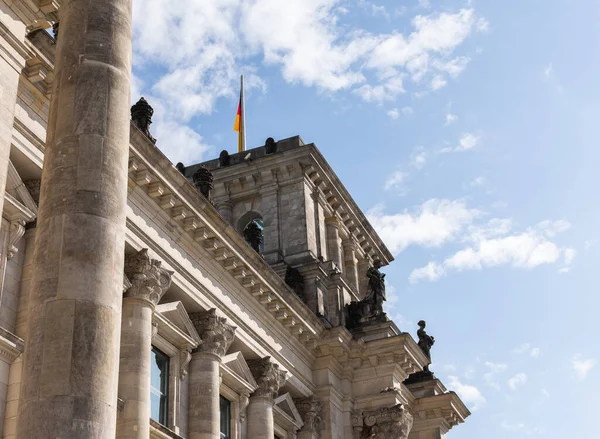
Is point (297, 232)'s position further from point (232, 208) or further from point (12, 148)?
point (12, 148)

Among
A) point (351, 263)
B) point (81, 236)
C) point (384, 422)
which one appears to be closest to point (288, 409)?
point (384, 422)

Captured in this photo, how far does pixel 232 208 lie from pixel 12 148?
18.6 m

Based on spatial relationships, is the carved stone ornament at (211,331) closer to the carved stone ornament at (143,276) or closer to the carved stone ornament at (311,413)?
the carved stone ornament at (143,276)

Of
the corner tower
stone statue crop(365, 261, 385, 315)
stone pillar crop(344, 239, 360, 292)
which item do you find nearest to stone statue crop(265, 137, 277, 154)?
the corner tower

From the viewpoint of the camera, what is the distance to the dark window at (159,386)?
79.2 feet

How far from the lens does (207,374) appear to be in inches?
1015

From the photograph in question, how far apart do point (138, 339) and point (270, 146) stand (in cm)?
1718

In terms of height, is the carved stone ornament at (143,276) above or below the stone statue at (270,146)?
below

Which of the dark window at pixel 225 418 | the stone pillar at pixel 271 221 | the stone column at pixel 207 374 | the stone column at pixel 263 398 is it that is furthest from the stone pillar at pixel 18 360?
the stone pillar at pixel 271 221

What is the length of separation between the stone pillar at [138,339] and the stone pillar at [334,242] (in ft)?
47.0

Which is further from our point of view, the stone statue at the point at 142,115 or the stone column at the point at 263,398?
the stone column at the point at 263,398

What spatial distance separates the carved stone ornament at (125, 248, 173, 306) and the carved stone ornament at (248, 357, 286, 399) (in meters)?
6.02

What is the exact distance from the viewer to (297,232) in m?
36.1

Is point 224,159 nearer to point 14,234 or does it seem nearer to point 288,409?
point 288,409
